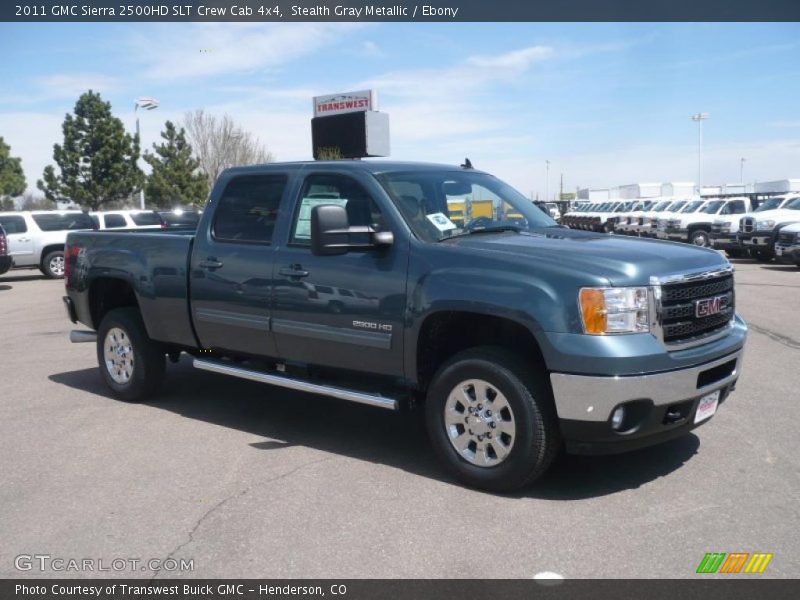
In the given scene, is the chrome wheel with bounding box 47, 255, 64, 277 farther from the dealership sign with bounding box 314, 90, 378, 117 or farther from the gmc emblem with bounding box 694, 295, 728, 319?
the gmc emblem with bounding box 694, 295, 728, 319

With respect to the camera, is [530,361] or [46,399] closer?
[530,361]

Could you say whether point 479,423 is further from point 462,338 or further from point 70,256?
point 70,256

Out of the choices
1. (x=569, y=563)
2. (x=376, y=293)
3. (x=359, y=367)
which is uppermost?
(x=376, y=293)

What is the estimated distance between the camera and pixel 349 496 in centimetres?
482

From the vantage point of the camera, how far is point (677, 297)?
15.3 feet

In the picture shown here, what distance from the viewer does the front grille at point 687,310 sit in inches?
181

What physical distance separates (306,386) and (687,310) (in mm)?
2563

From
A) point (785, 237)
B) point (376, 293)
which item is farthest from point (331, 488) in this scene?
point (785, 237)

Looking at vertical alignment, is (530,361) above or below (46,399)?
above

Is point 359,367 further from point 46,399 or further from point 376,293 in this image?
point 46,399

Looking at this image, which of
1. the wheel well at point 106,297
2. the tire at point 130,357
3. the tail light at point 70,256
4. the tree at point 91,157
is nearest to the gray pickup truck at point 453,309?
the tire at point 130,357

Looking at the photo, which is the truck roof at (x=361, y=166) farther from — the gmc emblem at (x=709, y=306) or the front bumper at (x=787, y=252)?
the front bumper at (x=787, y=252)

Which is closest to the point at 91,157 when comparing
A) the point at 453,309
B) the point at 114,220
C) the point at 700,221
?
the point at 114,220

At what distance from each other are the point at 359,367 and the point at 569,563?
6.91 ft
